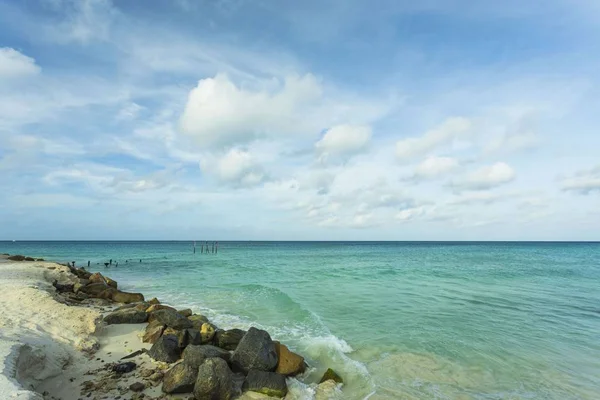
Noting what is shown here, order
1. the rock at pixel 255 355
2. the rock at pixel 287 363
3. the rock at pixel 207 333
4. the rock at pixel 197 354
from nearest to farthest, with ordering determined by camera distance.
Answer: the rock at pixel 197 354, the rock at pixel 255 355, the rock at pixel 287 363, the rock at pixel 207 333

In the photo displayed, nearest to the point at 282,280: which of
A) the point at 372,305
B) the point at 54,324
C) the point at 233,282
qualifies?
the point at 233,282

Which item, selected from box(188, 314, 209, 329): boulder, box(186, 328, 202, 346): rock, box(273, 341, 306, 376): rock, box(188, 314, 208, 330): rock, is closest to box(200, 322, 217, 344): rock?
box(186, 328, 202, 346): rock

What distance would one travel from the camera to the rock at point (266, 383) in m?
8.58

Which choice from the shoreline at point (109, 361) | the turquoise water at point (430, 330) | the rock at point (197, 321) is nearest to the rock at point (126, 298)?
the turquoise water at point (430, 330)

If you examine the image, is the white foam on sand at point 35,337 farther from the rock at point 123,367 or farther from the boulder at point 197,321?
the boulder at point 197,321

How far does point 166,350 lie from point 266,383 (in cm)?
344

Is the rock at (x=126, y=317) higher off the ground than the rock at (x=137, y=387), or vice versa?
the rock at (x=126, y=317)

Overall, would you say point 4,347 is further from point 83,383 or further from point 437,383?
point 437,383

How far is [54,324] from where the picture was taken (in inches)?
464

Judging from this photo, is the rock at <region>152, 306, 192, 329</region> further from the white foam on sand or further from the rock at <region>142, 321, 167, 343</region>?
the white foam on sand

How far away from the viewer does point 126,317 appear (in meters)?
13.7

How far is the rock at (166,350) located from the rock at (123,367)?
0.80 meters

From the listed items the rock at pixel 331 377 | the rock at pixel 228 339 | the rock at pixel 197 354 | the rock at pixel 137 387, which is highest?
the rock at pixel 197 354

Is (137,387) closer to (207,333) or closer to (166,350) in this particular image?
(166,350)
